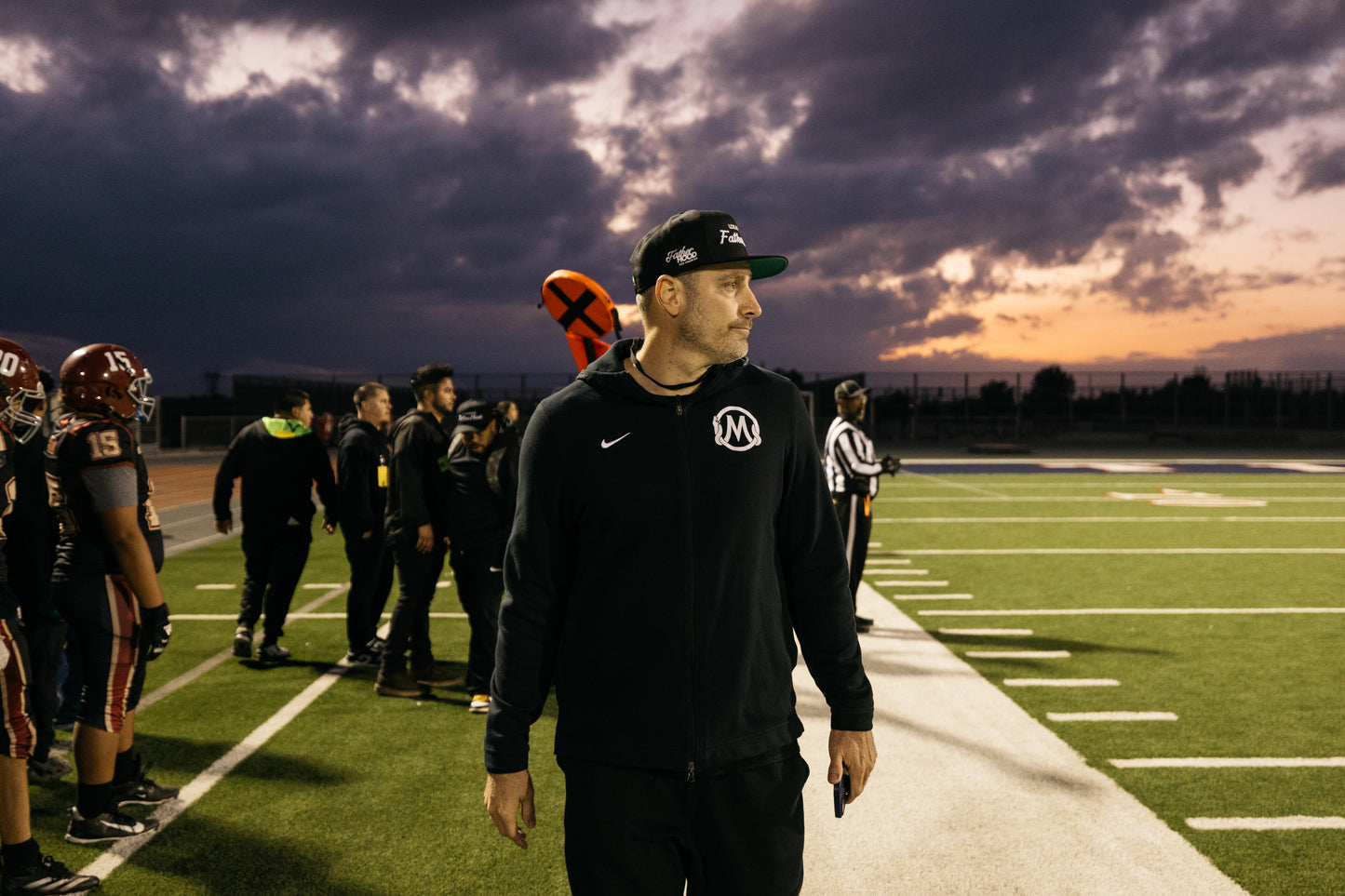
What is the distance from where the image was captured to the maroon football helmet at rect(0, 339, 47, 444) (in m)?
3.27

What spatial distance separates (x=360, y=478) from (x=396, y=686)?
1727 millimetres

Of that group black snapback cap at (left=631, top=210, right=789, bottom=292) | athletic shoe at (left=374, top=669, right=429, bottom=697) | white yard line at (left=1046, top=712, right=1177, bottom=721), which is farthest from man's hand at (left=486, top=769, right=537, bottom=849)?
white yard line at (left=1046, top=712, right=1177, bottom=721)

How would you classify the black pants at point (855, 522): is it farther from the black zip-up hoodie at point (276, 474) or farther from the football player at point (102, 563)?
the football player at point (102, 563)

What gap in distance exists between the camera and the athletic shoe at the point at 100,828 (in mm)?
3648

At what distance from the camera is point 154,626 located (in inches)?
142

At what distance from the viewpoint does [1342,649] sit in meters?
6.55

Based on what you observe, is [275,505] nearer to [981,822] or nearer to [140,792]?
[140,792]

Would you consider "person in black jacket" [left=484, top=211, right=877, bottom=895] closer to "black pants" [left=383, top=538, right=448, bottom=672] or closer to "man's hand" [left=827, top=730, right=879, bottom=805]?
"man's hand" [left=827, top=730, right=879, bottom=805]

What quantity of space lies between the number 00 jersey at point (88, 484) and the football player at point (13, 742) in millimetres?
237

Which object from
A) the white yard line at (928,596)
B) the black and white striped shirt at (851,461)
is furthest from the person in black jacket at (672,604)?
the white yard line at (928,596)

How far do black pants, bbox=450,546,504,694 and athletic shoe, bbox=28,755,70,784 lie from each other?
6.91ft

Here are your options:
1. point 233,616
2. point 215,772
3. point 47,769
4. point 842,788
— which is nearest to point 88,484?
point 215,772

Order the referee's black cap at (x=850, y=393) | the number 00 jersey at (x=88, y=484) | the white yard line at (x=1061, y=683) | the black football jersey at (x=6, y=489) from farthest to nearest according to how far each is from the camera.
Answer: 1. the referee's black cap at (x=850, y=393)
2. the white yard line at (x=1061, y=683)
3. the number 00 jersey at (x=88, y=484)
4. the black football jersey at (x=6, y=489)

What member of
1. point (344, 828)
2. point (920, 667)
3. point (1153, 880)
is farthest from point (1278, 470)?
point (344, 828)
